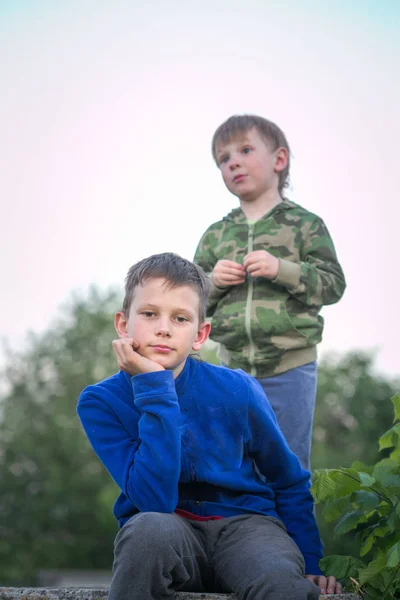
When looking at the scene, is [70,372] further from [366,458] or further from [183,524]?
[183,524]

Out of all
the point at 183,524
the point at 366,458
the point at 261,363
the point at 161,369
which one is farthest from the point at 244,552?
the point at 366,458

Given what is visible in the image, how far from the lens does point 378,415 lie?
3672 cm

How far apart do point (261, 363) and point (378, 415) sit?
33539 mm

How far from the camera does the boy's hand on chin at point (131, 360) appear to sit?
3053 mm

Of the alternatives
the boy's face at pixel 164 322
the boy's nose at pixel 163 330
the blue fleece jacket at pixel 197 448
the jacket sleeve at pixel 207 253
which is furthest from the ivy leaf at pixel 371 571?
the jacket sleeve at pixel 207 253

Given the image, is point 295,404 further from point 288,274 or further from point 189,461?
point 189,461

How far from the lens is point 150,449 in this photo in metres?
2.90

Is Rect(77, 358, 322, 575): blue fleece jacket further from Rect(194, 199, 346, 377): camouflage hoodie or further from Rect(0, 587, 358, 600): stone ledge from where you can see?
Rect(194, 199, 346, 377): camouflage hoodie

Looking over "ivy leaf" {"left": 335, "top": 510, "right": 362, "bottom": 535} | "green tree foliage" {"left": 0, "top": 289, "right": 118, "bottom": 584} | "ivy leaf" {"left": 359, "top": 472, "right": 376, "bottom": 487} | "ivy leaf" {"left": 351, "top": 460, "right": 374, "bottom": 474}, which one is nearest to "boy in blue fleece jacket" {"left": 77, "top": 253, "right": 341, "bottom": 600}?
"ivy leaf" {"left": 335, "top": 510, "right": 362, "bottom": 535}

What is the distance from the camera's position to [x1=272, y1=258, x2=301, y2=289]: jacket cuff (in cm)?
A: 438

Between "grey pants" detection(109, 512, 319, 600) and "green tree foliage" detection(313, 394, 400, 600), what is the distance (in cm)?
23

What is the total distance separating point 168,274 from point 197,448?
0.71 meters

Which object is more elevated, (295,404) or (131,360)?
(131,360)

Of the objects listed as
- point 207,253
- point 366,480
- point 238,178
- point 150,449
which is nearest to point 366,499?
point 366,480
